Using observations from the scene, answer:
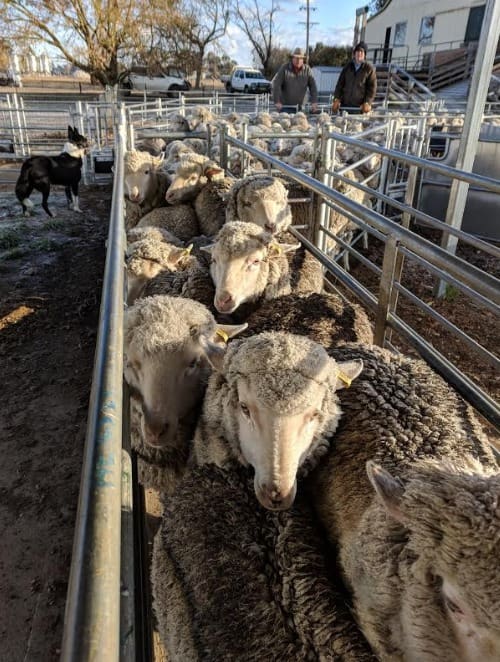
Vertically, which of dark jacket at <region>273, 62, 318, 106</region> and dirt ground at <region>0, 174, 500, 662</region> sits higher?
dark jacket at <region>273, 62, 318, 106</region>

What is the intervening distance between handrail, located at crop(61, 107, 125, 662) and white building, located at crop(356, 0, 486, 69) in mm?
30653

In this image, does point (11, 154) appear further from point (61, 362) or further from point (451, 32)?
point (451, 32)

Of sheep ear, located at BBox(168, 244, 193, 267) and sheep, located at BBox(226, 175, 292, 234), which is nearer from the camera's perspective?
sheep ear, located at BBox(168, 244, 193, 267)

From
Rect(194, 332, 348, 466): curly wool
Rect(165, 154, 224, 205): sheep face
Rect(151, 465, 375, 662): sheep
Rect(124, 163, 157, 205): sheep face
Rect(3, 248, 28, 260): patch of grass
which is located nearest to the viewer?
Rect(151, 465, 375, 662): sheep

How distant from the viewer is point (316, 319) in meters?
2.61

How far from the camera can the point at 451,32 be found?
2923 centimetres

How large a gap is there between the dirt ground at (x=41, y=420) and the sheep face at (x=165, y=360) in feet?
3.81

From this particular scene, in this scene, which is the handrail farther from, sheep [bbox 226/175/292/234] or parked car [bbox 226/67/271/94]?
parked car [bbox 226/67/271/94]

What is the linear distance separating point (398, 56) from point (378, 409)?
38.1 metres

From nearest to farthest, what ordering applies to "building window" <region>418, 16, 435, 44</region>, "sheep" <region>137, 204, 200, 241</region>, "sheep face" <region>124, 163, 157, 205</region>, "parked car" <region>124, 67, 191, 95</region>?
"sheep" <region>137, 204, 200, 241</region> < "sheep face" <region>124, 163, 157, 205</region> < "building window" <region>418, 16, 435, 44</region> < "parked car" <region>124, 67, 191, 95</region>

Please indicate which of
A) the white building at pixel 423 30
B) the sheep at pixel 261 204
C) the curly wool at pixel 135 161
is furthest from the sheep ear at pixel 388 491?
the white building at pixel 423 30

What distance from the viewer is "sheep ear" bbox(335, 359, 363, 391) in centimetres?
180

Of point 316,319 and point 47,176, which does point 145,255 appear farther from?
point 47,176

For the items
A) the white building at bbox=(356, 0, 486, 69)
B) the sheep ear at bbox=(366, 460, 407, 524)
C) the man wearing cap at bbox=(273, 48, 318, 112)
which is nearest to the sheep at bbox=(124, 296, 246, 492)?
the sheep ear at bbox=(366, 460, 407, 524)
